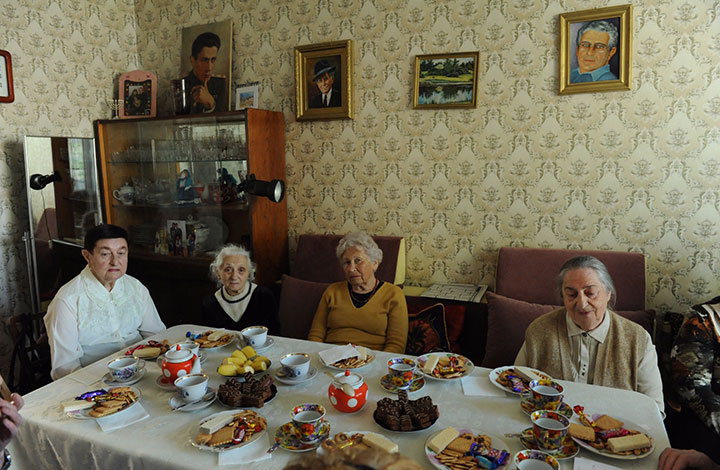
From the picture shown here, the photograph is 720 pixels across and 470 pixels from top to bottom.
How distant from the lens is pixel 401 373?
1581 millimetres

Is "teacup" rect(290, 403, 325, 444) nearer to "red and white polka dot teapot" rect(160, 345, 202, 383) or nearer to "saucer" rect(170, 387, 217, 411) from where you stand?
"saucer" rect(170, 387, 217, 411)

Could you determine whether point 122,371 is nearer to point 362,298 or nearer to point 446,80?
point 362,298

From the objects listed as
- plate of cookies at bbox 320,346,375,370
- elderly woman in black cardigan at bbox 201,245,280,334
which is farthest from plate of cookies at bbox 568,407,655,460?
elderly woman in black cardigan at bbox 201,245,280,334

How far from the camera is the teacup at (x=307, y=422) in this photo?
4.07 feet

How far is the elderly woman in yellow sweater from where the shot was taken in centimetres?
235

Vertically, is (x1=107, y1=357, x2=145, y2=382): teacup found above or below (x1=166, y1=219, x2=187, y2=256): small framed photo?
below

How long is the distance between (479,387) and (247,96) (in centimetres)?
267

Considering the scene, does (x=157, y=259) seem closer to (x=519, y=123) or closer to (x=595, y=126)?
(x=519, y=123)

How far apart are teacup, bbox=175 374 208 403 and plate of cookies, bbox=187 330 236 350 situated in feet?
1.33

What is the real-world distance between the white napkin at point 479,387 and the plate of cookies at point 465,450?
25cm

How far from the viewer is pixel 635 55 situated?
2.47m

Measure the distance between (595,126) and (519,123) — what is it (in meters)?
0.39

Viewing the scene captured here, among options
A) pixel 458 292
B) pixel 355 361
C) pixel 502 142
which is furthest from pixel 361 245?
pixel 502 142

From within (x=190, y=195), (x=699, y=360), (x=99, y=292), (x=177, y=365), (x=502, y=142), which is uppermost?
(x=502, y=142)
